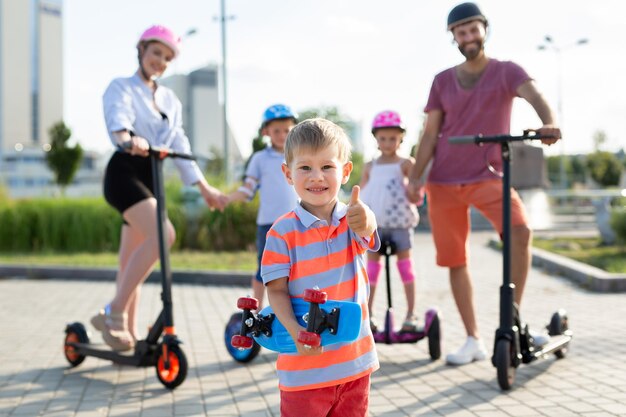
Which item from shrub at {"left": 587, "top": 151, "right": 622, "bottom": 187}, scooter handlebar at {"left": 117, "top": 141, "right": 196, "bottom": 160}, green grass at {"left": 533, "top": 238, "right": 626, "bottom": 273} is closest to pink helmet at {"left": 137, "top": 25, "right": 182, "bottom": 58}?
scooter handlebar at {"left": 117, "top": 141, "right": 196, "bottom": 160}

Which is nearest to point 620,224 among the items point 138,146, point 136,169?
point 136,169

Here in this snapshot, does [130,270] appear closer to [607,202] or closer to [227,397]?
[227,397]

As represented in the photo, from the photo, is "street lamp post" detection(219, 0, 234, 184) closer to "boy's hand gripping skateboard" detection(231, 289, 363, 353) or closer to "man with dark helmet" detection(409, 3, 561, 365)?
"man with dark helmet" detection(409, 3, 561, 365)

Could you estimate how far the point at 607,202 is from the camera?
596 inches

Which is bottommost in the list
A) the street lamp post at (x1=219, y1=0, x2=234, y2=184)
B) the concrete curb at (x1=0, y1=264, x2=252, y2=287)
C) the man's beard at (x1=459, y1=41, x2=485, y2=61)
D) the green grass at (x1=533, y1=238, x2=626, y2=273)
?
the concrete curb at (x1=0, y1=264, x2=252, y2=287)

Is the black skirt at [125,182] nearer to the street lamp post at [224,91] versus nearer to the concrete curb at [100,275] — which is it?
the concrete curb at [100,275]

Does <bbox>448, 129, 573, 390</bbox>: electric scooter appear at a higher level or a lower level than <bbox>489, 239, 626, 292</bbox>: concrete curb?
higher

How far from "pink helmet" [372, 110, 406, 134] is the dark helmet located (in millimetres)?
958

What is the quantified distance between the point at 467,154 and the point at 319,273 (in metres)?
2.64

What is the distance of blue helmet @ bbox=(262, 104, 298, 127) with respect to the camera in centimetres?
512

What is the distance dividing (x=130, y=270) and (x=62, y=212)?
11.3 metres

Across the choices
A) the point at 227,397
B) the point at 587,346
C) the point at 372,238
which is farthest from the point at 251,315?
the point at 587,346

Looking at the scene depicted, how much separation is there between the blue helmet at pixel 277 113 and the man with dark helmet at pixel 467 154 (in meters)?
0.88

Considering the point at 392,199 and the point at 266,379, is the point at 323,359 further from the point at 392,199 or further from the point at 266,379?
the point at 392,199
